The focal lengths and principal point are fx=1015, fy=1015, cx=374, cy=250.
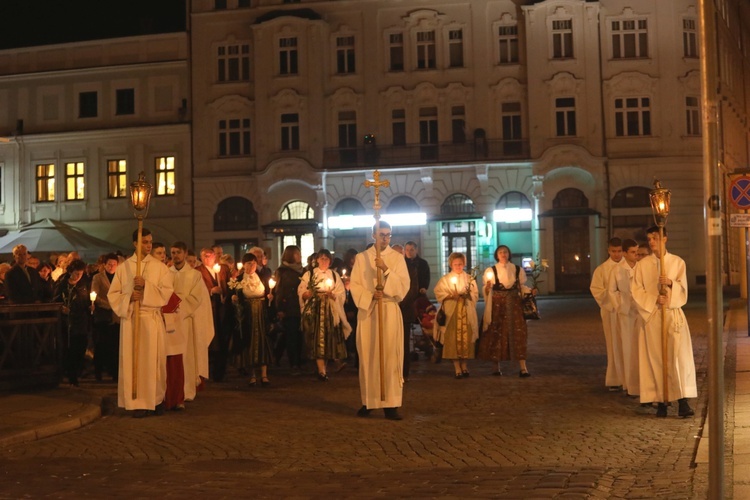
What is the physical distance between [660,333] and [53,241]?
1021 inches

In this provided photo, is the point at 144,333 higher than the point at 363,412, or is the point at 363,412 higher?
the point at 144,333

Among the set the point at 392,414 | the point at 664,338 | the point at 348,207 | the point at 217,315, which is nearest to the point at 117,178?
the point at 348,207

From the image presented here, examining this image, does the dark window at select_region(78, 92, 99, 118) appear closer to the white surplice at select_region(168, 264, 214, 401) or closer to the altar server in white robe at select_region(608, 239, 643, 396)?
the white surplice at select_region(168, 264, 214, 401)

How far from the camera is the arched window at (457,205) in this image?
4491 centimetres

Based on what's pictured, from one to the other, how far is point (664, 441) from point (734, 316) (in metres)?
18.7

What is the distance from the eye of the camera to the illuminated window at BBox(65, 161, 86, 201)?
159 ft

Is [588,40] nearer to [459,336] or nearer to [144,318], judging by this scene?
[459,336]

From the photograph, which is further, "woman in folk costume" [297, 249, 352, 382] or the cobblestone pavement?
"woman in folk costume" [297, 249, 352, 382]

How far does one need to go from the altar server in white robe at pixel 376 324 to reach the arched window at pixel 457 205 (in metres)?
32.7

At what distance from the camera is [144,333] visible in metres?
12.5

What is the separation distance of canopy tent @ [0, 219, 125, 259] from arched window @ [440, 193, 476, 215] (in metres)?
15.9

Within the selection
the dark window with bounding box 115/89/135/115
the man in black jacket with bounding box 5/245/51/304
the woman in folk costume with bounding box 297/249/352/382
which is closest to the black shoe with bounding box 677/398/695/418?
the woman in folk costume with bounding box 297/249/352/382

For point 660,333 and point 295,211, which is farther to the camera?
point 295,211

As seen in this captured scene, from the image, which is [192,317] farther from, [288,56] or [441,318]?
[288,56]
